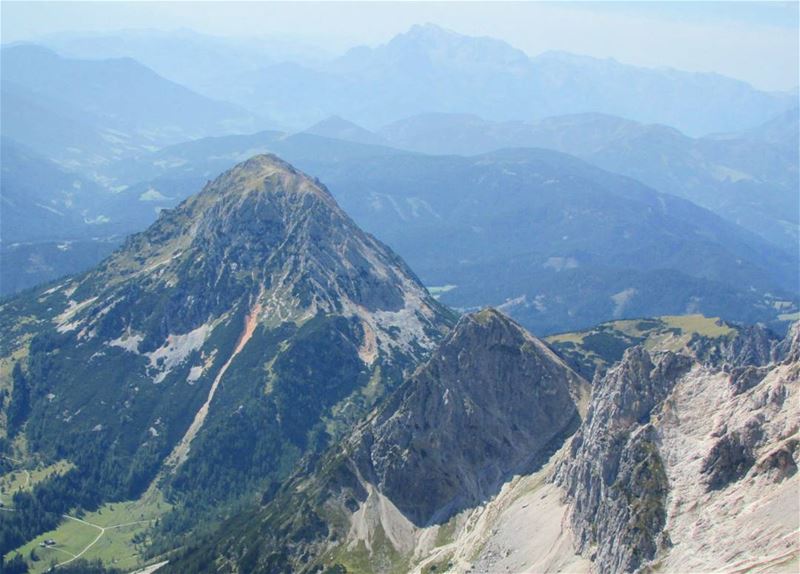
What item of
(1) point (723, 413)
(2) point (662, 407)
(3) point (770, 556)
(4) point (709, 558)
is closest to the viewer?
(3) point (770, 556)

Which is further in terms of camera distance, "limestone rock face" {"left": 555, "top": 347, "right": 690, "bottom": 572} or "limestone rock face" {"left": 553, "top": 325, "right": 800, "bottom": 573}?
"limestone rock face" {"left": 555, "top": 347, "right": 690, "bottom": 572}

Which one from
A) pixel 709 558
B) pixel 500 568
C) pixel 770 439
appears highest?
pixel 770 439

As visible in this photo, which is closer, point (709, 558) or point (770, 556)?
point (770, 556)

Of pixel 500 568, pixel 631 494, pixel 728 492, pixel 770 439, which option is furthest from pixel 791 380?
pixel 500 568

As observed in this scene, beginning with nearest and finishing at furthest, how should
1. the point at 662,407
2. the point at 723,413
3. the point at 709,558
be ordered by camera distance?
the point at 709,558 → the point at 723,413 → the point at 662,407

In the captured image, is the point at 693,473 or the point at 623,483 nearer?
the point at 693,473

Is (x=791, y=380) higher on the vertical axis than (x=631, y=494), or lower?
higher

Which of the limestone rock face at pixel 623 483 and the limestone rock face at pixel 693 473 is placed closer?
the limestone rock face at pixel 693 473

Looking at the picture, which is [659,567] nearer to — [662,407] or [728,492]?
[728,492]

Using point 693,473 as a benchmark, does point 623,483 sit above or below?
below

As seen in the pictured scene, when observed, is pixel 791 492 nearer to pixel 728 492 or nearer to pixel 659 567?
pixel 728 492
